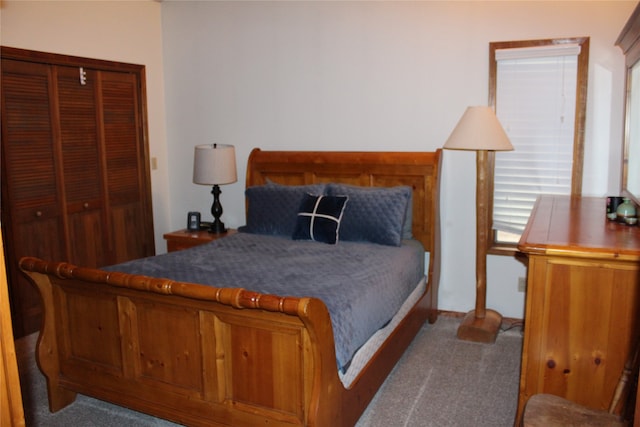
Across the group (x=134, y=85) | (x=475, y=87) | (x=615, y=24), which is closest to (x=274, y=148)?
(x=134, y=85)

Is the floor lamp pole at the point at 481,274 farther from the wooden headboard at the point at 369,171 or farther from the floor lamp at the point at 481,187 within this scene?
the wooden headboard at the point at 369,171

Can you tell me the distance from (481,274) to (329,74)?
1850 millimetres

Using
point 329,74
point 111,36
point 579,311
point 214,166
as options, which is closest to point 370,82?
point 329,74

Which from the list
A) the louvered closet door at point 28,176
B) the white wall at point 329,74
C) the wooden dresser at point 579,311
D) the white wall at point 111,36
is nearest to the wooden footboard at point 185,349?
the wooden dresser at point 579,311

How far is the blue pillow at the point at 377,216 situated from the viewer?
3.44 meters

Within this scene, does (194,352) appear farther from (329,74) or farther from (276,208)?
(329,74)

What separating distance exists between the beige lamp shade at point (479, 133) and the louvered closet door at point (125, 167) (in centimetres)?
258

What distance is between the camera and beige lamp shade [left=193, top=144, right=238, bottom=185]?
4.05 meters

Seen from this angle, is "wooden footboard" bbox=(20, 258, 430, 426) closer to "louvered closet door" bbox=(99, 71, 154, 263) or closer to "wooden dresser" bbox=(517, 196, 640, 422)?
"wooden dresser" bbox=(517, 196, 640, 422)

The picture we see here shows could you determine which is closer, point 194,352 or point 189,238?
point 194,352

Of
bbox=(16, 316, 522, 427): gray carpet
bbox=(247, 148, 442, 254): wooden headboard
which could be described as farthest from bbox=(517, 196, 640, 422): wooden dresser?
bbox=(247, 148, 442, 254): wooden headboard

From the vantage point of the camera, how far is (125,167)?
4.32 meters

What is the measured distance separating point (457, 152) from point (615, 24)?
47.6 inches

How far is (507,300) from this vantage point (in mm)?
3775
